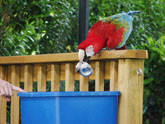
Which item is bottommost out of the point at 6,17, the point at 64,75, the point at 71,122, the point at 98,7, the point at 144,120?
the point at 144,120

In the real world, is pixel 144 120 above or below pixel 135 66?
below

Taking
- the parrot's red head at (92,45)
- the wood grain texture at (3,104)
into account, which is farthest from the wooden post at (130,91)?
the wood grain texture at (3,104)

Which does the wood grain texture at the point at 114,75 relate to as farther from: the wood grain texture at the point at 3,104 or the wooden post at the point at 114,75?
the wood grain texture at the point at 3,104

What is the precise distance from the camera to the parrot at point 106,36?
1.18m

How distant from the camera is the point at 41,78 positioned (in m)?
1.47

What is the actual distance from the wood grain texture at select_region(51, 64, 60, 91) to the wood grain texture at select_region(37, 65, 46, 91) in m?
0.07

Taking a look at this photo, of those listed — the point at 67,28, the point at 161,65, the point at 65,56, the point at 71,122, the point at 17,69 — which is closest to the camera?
the point at 71,122

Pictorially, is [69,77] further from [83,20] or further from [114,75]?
[83,20]

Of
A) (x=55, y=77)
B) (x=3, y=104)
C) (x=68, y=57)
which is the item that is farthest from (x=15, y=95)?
(x=68, y=57)

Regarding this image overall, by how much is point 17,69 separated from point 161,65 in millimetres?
1069

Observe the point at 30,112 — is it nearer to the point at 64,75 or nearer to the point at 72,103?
the point at 72,103

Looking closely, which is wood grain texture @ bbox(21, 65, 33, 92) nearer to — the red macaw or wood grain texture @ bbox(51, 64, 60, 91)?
wood grain texture @ bbox(51, 64, 60, 91)

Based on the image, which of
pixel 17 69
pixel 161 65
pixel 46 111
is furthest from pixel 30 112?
pixel 161 65

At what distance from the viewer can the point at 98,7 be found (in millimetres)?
2789
